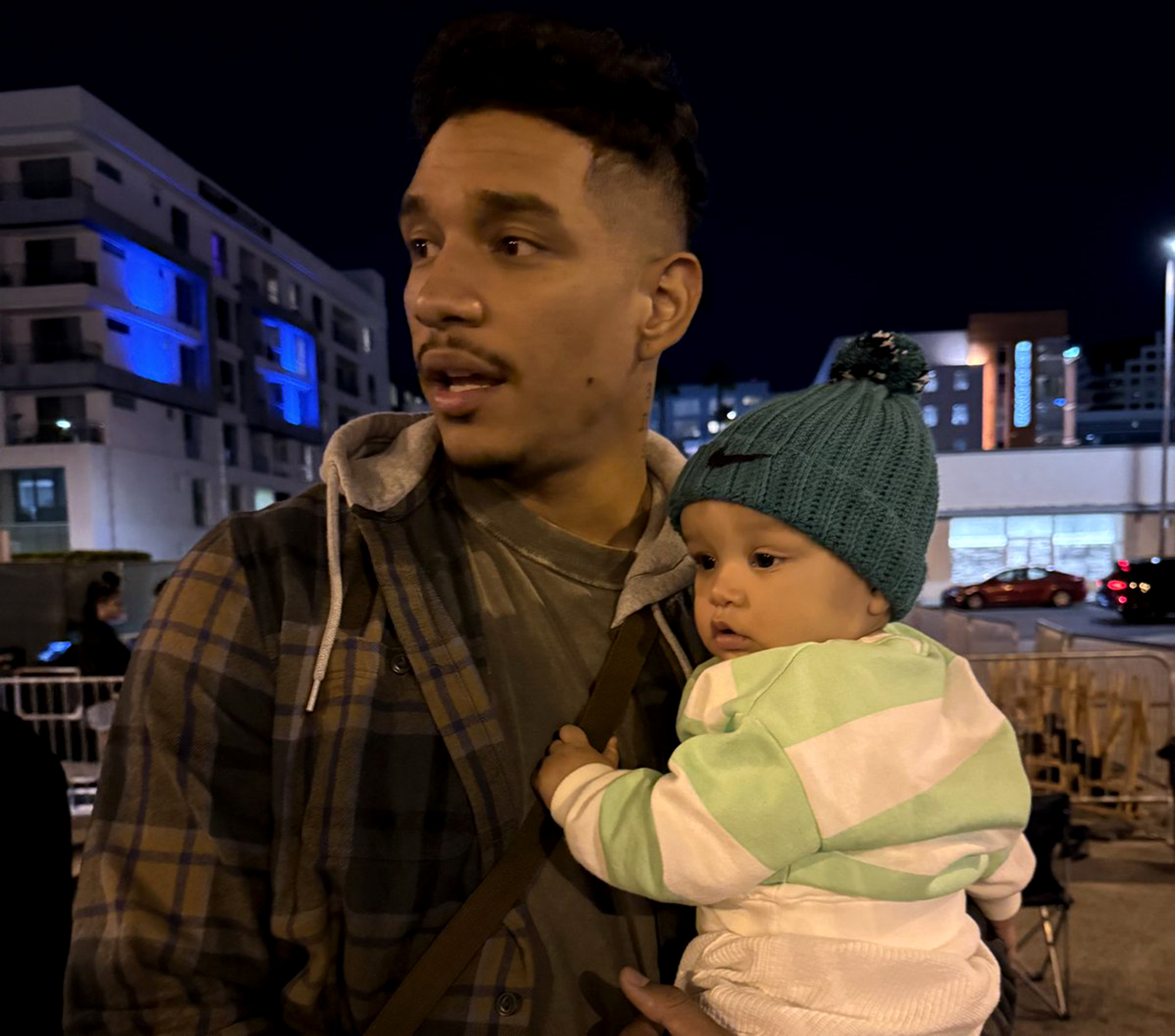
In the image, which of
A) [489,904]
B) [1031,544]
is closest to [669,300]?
[489,904]

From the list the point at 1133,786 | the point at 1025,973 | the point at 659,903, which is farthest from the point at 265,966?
the point at 1133,786

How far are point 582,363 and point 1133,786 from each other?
713cm

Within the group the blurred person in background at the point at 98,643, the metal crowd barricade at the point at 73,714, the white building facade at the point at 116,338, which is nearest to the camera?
the metal crowd barricade at the point at 73,714

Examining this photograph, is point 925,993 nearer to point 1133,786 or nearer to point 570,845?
point 570,845

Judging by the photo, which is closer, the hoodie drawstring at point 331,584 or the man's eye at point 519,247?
the hoodie drawstring at point 331,584

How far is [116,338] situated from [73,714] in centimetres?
2464

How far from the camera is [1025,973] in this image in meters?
4.42

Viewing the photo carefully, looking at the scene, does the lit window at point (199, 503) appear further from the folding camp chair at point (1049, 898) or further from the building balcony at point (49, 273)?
the folding camp chair at point (1049, 898)

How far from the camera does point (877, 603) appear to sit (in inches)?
64.7

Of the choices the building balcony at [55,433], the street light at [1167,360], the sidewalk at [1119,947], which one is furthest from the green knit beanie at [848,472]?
the building balcony at [55,433]

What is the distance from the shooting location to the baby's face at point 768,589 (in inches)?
61.1

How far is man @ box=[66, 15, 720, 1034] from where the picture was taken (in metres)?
1.34

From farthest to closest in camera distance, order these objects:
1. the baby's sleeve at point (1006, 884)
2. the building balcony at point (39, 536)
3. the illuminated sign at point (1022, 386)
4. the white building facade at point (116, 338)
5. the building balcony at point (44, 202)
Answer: the illuminated sign at point (1022, 386), the building balcony at point (44, 202), the white building facade at point (116, 338), the building balcony at point (39, 536), the baby's sleeve at point (1006, 884)

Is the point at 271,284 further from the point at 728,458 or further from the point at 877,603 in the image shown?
the point at 877,603
